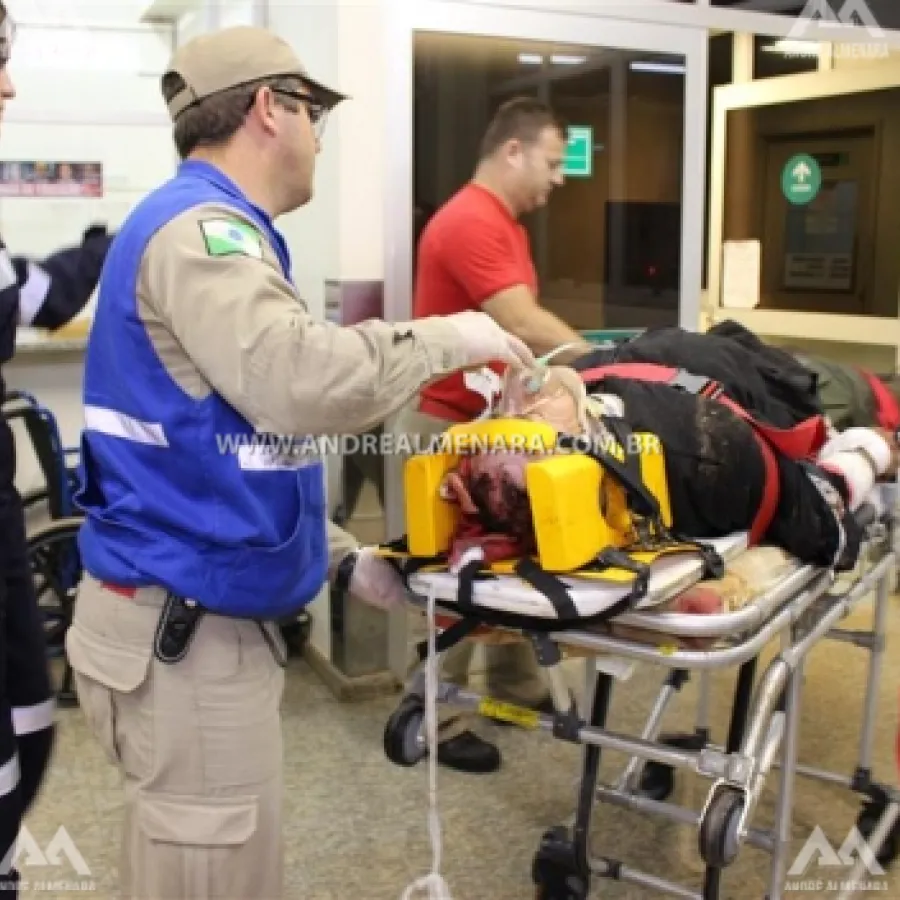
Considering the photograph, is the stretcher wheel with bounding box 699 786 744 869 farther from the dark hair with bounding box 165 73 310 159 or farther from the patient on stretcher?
the dark hair with bounding box 165 73 310 159

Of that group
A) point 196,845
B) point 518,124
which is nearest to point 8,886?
point 196,845

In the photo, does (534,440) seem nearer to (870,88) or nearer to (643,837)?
(643,837)

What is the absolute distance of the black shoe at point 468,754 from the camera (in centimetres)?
271

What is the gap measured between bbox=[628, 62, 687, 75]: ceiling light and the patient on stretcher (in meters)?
1.90

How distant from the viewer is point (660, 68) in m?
3.37

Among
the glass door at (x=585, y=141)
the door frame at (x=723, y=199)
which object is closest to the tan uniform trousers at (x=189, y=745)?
the glass door at (x=585, y=141)

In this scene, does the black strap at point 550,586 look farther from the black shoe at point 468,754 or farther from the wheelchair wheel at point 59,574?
the wheelchair wheel at point 59,574

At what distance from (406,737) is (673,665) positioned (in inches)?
16.7

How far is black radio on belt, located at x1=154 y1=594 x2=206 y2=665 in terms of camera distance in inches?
53.3

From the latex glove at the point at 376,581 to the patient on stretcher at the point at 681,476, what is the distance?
13 centimetres

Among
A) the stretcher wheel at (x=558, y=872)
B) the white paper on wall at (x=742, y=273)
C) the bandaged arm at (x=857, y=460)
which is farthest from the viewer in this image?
the white paper on wall at (x=742, y=273)

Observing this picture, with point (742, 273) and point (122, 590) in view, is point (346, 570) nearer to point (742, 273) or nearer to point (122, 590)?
point (122, 590)

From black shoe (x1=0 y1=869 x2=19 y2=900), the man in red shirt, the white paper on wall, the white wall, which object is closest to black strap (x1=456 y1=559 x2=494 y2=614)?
black shoe (x1=0 y1=869 x2=19 y2=900)

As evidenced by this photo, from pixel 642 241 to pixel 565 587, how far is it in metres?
2.38
